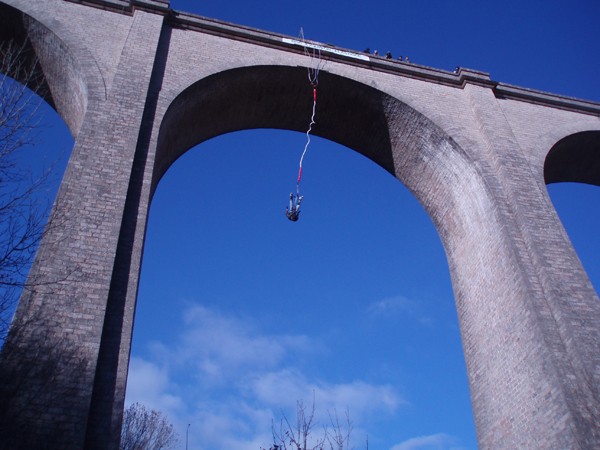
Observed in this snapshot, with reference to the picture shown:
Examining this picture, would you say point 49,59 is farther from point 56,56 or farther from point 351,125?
point 351,125

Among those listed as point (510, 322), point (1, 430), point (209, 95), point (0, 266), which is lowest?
point (1, 430)

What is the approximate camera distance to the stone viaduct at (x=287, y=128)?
6.39 meters

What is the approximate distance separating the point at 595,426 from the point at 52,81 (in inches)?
405

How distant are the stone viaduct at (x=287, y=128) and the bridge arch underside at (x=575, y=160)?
0.05m

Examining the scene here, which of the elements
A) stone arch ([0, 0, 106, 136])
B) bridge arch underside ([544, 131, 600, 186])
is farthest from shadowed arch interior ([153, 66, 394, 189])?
bridge arch underside ([544, 131, 600, 186])

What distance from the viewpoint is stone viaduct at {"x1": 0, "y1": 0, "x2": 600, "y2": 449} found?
252 inches

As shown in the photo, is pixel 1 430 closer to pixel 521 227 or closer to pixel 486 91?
pixel 521 227

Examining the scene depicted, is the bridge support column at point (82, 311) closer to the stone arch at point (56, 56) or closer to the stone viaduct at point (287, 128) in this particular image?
the stone viaduct at point (287, 128)

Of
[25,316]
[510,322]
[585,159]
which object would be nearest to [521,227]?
[510,322]

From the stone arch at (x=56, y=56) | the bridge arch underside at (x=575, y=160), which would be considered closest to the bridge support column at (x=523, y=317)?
the bridge arch underside at (x=575, y=160)

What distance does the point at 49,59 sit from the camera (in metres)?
10.3

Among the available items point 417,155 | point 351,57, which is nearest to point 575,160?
point 417,155

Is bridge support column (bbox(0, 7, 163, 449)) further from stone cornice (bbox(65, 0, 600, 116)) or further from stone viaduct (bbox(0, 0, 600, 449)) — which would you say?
stone cornice (bbox(65, 0, 600, 116))

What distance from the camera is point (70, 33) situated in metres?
10.1
